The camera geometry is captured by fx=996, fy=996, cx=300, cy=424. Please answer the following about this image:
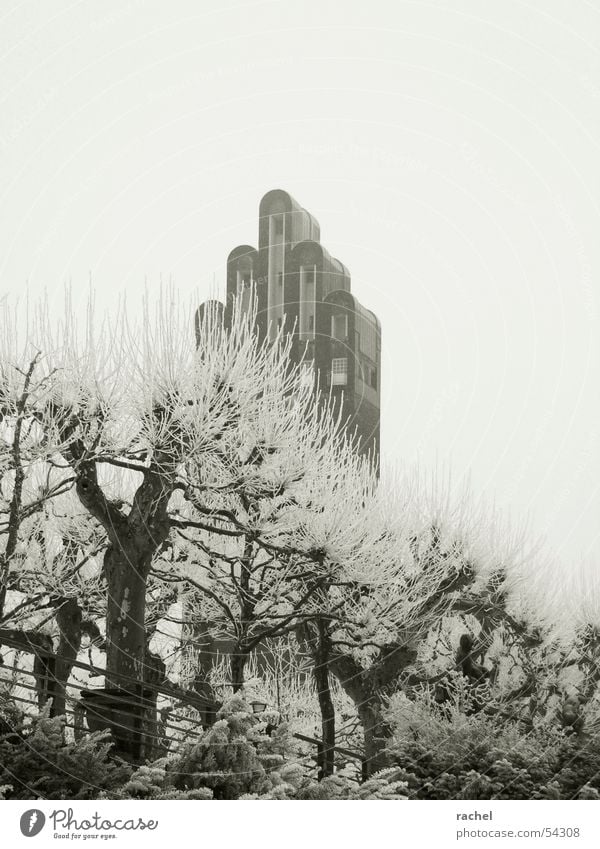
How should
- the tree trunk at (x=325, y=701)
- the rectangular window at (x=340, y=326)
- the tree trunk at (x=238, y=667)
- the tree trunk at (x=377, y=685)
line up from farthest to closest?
the rectangular window at (x=340, y=326) < the tree trunk at (x=377, y=685) < the tree trunk at (x=325, y=701) < the tree trunk at (x=238, y=667)

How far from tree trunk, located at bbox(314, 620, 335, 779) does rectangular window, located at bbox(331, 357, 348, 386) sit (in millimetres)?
5330

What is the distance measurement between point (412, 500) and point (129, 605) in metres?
6.29

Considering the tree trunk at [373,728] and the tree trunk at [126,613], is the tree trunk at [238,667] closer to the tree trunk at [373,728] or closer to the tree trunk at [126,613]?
the tree trunk at [126,613]

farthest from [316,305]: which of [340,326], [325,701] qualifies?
[325,701]

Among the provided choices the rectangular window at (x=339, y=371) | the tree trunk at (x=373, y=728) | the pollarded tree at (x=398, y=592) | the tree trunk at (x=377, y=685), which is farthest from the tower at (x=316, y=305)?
the tree trunk at (x=373, y=728)

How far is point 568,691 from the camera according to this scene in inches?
868

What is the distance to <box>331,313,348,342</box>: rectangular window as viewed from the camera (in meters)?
19.6

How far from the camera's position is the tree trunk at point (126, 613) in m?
11.7

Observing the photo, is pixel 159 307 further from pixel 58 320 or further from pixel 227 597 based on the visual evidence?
pixel 227 597

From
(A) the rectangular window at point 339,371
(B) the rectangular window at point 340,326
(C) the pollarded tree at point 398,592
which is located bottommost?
Answer: (C) the pollarded tree at point 398,592

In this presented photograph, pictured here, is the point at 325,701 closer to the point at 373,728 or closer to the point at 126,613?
the point at 373,728

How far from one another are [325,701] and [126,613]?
481cm

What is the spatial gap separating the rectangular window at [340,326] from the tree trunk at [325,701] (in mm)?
5934

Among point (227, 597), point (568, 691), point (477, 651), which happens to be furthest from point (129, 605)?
point (568, 691)
